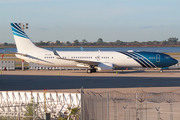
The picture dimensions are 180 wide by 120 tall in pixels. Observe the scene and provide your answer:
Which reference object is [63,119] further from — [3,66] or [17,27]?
[3,66]

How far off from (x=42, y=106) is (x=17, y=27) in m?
32.2

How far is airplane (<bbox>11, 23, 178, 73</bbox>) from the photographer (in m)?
43.2

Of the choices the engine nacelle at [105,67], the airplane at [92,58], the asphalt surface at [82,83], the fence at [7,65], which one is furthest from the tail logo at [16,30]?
the engine nacelle at [105,67]

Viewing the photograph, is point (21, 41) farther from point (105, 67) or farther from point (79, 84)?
point (79, 84)

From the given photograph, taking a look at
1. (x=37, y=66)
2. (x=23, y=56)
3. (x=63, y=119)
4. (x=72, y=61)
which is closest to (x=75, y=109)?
(x=63, y=119)

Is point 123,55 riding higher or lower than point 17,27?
lower

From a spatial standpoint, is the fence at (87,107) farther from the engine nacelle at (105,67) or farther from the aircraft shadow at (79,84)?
the engine nacelle at (105,67)

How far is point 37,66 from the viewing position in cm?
5244

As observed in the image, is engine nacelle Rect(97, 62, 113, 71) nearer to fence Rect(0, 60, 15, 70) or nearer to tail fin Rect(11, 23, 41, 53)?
tail fin Rect(11, 23, 41, 53)

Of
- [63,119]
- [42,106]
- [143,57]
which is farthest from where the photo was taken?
[143,57]

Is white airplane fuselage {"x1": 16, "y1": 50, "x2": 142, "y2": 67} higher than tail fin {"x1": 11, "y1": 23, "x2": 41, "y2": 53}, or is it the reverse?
tail fin {"x1": 11, "y1": 23, "x2": 41, "y2": 53}

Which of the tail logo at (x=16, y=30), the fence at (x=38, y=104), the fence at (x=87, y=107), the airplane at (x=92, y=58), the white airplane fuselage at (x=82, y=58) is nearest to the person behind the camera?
the fence at (x=87, y=107)

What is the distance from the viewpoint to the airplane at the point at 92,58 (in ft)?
142

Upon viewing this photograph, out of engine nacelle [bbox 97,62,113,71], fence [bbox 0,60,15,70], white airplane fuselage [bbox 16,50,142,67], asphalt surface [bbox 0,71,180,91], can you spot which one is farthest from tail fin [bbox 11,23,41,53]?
engine nacelle [bbox 97,62,113,71]
